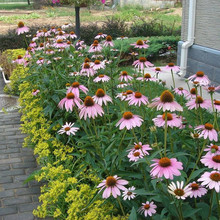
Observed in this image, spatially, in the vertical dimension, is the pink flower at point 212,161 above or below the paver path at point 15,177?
above

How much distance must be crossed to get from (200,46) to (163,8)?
18.8 m

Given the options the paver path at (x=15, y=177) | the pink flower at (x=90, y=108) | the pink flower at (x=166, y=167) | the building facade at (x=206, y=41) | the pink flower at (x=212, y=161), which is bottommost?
the paver path at (x=15, y=177)

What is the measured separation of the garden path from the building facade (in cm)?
307

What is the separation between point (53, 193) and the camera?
2.53m

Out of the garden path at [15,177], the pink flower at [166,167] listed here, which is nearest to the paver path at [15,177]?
the garden path at [15,177]

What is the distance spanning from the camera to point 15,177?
353cm

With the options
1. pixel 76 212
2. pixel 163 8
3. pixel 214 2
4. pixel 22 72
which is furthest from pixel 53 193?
pixel 163 8

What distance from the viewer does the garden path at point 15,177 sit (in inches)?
118

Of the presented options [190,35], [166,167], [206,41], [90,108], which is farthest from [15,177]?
[190,35]

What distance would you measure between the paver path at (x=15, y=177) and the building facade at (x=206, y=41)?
3.07 meters

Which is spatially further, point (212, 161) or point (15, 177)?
point (15, 177)

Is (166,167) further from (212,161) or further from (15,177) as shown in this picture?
(15,177)

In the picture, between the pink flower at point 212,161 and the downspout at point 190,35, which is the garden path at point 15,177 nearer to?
the pink flower at point 212,161

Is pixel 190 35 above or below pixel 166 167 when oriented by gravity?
below
